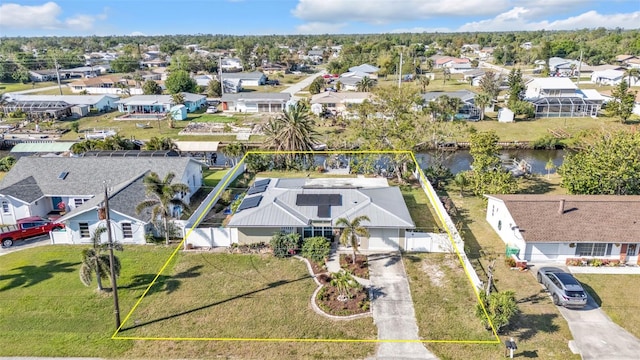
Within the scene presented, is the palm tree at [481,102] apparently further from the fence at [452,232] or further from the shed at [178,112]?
the shed at [178,112]

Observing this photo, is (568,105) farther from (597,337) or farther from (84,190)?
(84,190)

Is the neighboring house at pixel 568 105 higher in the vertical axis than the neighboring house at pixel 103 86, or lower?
lower

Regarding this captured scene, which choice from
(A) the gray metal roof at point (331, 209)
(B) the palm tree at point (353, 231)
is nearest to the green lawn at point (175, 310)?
(A) the gray metal roof at point (331, 209)

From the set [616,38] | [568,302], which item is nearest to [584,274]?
[568,302]

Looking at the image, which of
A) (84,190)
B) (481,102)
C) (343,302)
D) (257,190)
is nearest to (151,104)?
(84,190)

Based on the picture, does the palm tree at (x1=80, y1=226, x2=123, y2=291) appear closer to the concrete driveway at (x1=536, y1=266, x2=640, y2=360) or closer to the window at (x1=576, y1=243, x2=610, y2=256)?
the concrete driveway at (x1=536, y1=266, x2=640, y2=360)

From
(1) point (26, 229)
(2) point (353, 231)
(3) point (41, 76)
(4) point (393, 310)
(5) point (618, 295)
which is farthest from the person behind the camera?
(3) point (41, 76)
